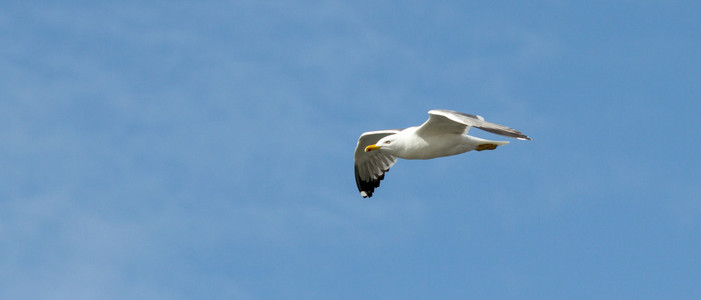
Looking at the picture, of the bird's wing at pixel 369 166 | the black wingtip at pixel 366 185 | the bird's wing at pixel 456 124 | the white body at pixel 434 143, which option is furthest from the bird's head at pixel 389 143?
the black wingtip at pixel 366 185

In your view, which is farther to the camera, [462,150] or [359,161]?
[359,161]

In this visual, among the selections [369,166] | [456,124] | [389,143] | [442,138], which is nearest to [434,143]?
[442,138]

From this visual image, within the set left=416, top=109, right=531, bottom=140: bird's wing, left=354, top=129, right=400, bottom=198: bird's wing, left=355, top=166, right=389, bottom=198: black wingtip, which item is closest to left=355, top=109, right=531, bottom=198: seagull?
left=416, top=109, right=531, bottom=140: bird's wing

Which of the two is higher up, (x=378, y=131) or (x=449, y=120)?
(x=378, y=131)

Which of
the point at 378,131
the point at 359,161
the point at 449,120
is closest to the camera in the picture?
the point at 449,120

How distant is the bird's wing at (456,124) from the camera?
1216cm

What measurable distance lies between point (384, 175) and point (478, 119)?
419cm

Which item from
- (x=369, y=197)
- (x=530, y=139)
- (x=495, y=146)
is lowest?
(x=530, y=139)

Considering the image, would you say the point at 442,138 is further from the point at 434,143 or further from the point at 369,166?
the point at 369,166

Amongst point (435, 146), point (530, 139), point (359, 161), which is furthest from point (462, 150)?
point (359, 161)

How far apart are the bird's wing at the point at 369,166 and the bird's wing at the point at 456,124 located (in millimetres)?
3062

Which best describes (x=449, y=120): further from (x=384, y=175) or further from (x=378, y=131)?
(x=384, y=175)

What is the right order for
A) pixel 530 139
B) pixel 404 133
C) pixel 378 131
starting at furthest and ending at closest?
pixel 378 131
pixel 404 133
pixel 530 139

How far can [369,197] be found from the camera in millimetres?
17594
